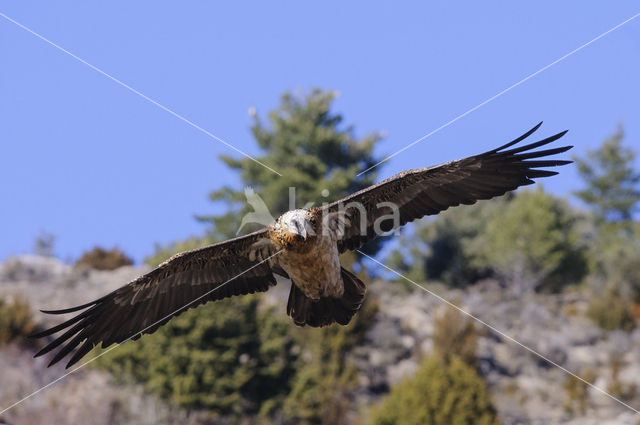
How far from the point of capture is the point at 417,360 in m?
35.7

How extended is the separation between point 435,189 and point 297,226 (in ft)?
6.99

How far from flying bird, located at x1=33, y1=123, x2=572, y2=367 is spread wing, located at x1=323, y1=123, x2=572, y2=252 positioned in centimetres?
1

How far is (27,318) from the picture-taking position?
34.9m

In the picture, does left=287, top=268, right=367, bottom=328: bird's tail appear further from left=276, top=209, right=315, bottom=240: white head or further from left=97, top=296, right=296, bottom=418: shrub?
left=97, top=296, right=296, bottom=418: shrub

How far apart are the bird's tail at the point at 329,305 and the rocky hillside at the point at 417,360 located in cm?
Answer: 1824

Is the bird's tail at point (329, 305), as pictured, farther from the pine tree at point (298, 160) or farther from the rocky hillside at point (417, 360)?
the pine tree at point (298, 160)

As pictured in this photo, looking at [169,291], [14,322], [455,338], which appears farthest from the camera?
[455,338]

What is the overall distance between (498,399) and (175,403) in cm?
1069

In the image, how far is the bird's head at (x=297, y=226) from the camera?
409 inches

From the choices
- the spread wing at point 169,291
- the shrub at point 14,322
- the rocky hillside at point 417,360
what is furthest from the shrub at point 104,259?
the spread wing at point 169,291

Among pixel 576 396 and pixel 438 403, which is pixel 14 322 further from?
pixel 576 396

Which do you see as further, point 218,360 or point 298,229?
point 218,360

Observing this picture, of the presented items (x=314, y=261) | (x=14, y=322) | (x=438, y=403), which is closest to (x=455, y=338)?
(x=438, y=403)

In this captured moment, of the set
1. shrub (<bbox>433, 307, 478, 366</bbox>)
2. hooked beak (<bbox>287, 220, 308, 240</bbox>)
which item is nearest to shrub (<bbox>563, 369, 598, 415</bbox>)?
shrub (<bbox>433, 307, 478, 366</bbox>)
